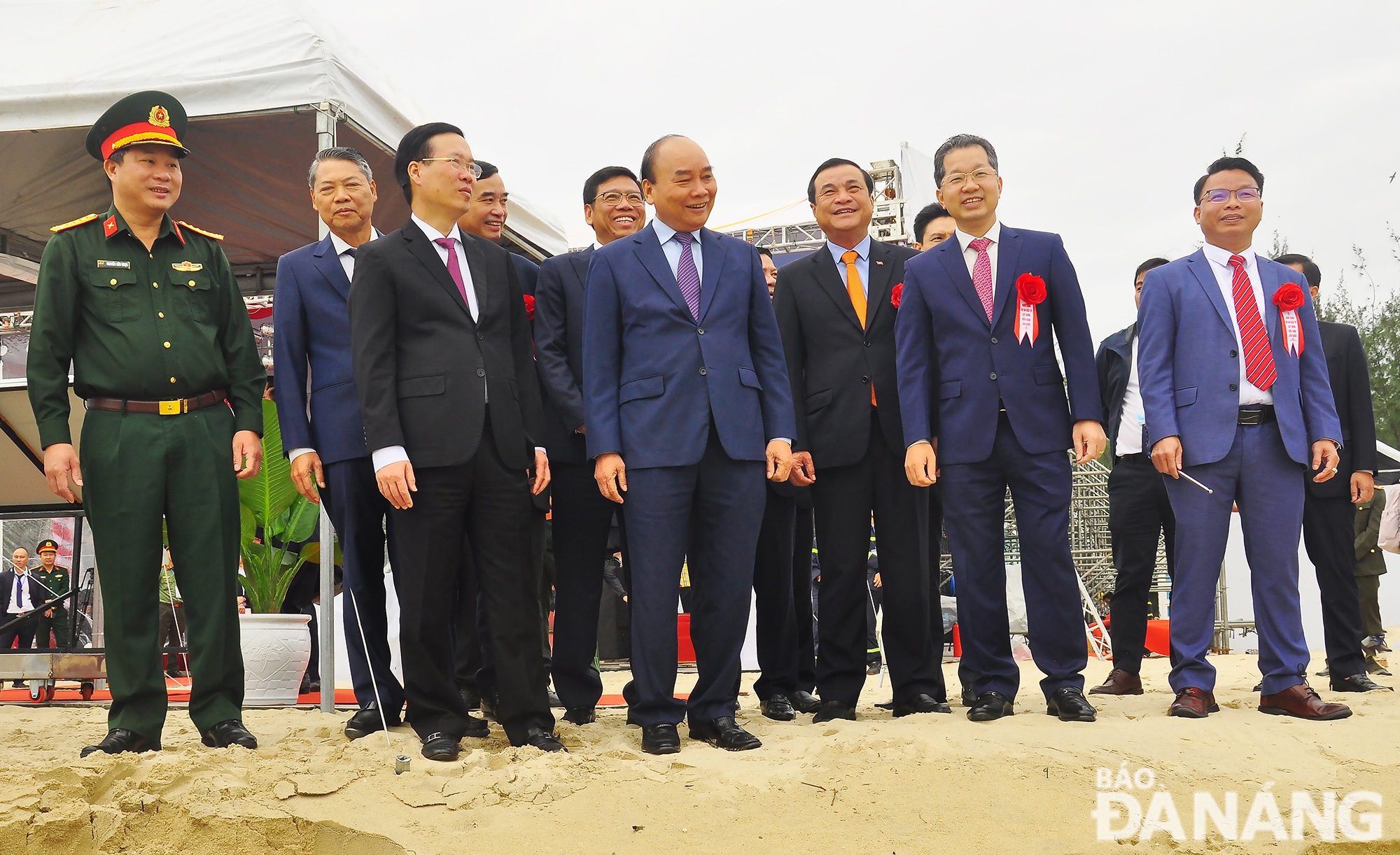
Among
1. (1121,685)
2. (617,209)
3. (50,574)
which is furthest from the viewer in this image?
(50,574)

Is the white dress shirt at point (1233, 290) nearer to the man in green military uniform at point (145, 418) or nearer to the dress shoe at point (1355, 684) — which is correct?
the dress shoe at point (1355, 684)

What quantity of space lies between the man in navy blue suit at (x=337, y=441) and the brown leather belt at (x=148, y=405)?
307 mm

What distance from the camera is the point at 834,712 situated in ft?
13.0

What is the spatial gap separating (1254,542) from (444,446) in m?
2.88

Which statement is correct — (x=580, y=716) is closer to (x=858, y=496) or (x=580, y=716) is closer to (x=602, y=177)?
(x=858, y=496)

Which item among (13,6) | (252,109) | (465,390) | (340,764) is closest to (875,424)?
(465,390)

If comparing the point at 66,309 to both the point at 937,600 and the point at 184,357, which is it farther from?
the point at 937,600

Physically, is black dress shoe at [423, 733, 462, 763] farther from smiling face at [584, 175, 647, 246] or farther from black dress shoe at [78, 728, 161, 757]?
smiling face at [584, 175, 647, 246]

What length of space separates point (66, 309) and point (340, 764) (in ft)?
5.45

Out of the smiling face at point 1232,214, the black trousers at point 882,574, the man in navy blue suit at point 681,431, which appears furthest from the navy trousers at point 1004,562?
the smiling face at point 1232,214

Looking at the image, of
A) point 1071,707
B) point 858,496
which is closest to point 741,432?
point 858,496

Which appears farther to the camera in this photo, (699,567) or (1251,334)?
(1251,334)

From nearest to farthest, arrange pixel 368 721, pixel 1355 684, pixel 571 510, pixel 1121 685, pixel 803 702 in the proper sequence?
pixel 368 721, pixel 571 510, pixel 803 702, pixel 1355 684, pixel 1121 685

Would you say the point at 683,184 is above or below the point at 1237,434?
above
